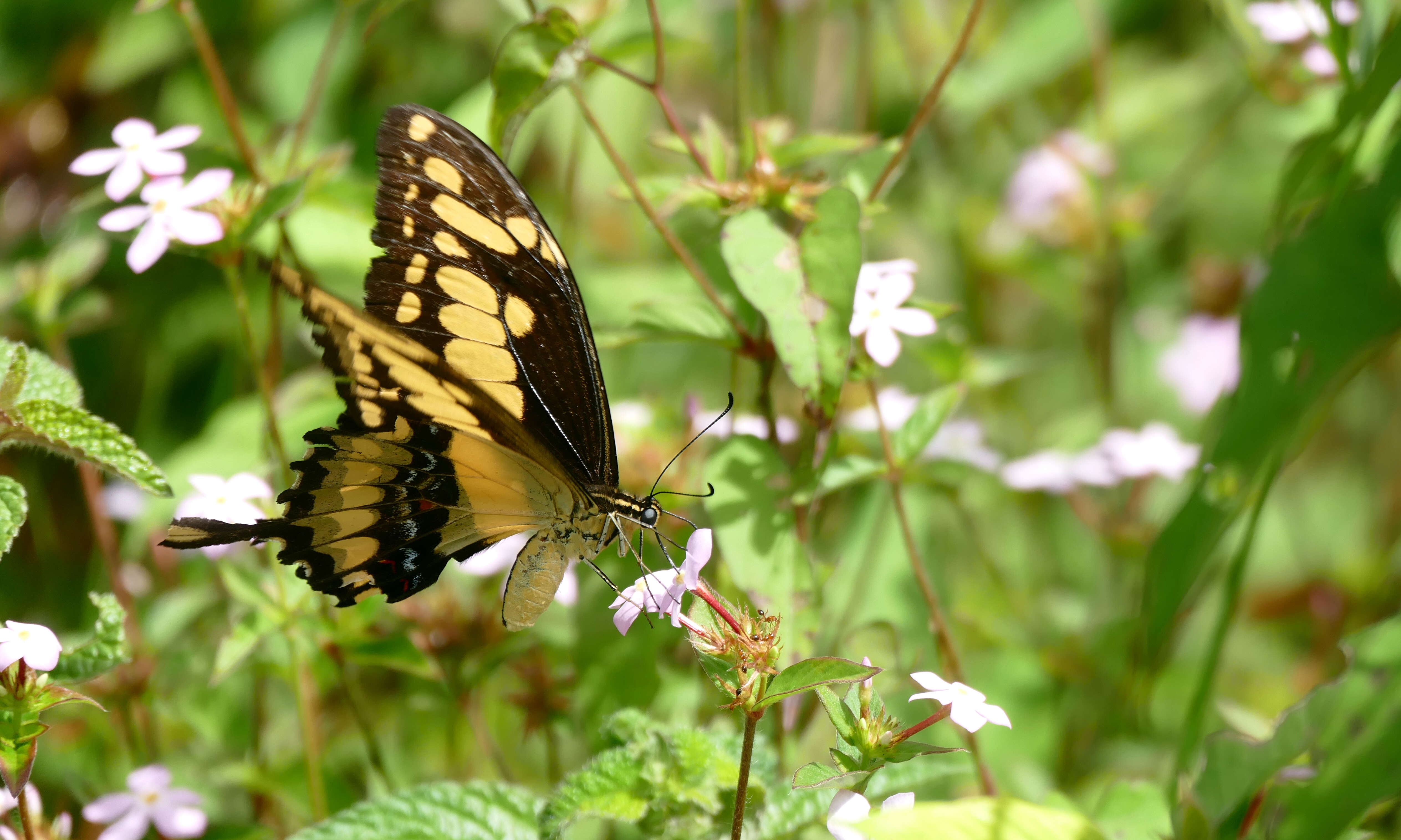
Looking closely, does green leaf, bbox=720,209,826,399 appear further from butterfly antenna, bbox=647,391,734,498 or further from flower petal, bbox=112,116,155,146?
flower petal, bbox=112,116,155,146

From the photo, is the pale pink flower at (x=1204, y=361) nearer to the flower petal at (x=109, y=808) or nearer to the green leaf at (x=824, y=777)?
the green leaf at (x=824, y=777)

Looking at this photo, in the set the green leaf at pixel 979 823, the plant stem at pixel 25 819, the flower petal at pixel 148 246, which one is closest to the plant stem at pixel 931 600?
the green leaf at pixel 979 823

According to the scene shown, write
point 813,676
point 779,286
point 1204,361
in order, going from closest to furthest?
point 813,676
point 779,286
point 1204,361

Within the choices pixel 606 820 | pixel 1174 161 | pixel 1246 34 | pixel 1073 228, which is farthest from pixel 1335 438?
pixel 606 820

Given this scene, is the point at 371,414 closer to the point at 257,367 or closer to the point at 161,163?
the point at 257,367

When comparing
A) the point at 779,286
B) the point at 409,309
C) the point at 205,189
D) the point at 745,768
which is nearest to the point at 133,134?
the point at 205,189
